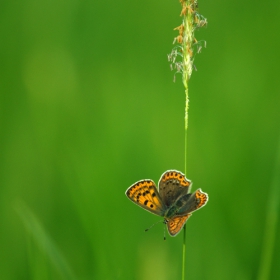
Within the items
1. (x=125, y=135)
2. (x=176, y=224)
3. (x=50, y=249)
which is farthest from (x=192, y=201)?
(x=125, y=135)

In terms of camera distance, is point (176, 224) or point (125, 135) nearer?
point (176, 224)

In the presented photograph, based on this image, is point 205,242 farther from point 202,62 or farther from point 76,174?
point 202,62

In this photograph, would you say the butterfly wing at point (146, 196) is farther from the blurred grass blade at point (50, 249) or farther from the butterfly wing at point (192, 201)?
the blurred grass blade at point (50, 249)

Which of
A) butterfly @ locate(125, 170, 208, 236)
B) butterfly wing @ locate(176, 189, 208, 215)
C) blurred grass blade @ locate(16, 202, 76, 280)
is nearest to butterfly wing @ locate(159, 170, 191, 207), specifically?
butterfly @ locate(125, 170, 208, 236)

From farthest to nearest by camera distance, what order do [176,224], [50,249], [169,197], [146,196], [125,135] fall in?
[125,135]
[169,197]
[146,196]
[50,249]
[176,224]

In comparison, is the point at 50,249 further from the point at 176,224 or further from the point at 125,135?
the point at 125,135

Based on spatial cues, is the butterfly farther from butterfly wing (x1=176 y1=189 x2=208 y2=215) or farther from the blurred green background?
the blurred green background

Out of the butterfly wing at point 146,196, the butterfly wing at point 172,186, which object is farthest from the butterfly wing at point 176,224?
the butterfly wing at point 172,186
